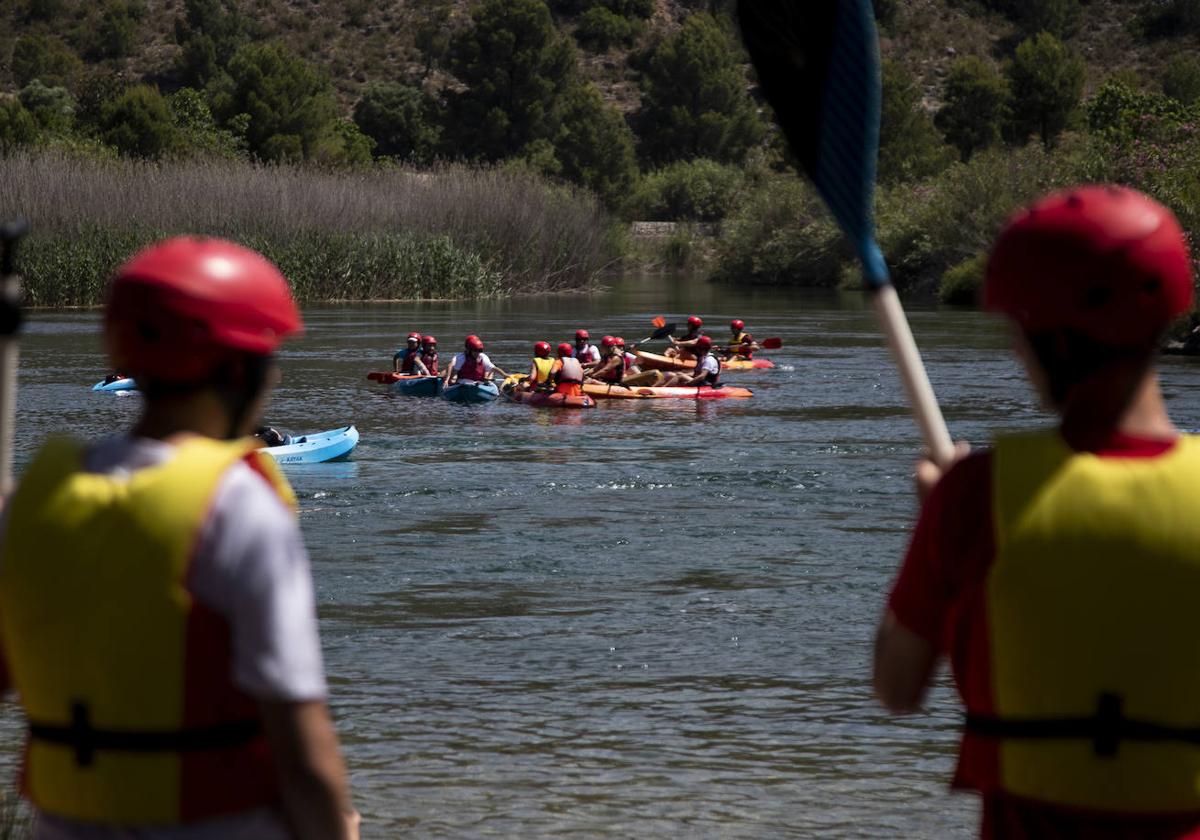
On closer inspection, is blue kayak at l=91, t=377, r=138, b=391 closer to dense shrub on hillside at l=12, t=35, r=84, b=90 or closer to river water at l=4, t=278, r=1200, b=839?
river water at l=4, t=278, r=1200, b=839

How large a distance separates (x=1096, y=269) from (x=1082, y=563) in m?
0.37

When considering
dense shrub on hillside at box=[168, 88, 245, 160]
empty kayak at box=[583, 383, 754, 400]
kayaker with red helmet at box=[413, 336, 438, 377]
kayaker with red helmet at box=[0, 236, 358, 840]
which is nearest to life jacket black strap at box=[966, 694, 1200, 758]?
kayaker with red helmet at box=[0, 236, 358, 840]

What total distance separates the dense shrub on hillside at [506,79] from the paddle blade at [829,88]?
91080mm

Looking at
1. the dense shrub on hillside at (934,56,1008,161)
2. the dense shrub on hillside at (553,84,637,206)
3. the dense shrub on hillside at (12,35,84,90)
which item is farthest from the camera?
the dense shrub on hillside at (12,35,84,90)

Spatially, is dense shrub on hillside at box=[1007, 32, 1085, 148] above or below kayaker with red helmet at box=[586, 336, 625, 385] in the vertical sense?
above

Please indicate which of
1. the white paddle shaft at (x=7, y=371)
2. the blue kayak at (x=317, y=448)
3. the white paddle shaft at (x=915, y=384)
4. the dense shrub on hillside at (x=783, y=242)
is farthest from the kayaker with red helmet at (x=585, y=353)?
the dense shrub on hillside at (x=783, y=242)

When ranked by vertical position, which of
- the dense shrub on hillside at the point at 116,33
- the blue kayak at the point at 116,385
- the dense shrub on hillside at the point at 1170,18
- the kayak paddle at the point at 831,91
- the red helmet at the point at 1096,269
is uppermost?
the dense shrub on hillside at the point at 1170,18

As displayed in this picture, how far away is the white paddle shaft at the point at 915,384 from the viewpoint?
2.71 metres

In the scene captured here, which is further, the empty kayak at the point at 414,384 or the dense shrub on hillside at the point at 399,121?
the dense shrub on hillside at the point at 399,121

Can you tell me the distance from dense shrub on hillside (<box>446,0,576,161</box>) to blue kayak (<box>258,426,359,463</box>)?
74.9 m

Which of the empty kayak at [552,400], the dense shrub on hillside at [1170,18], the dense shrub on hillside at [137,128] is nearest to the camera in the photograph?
the empty kayak at [552,400]

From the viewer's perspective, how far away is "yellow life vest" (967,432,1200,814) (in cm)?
249

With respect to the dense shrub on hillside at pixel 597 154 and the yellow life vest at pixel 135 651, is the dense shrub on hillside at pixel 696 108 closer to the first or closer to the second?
the dense shrub on hillside at pixel 597 154

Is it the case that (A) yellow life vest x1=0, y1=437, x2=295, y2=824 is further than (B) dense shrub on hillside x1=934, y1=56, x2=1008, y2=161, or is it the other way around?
(B) dense shrub on hillside x1=934, y1=56, x2=1008, y2=161
